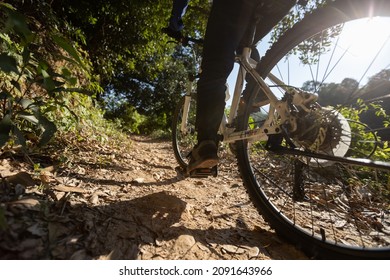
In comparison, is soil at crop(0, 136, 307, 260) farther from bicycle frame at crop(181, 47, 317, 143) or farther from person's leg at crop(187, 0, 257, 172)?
bicycle frame at crop(181, 47, 317, 143)

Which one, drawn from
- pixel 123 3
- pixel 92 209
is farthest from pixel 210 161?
pixel 123 3

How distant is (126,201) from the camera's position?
4.71 feet

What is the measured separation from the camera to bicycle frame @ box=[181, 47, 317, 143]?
4.15 feet

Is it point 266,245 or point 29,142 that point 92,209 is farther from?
point 29,142

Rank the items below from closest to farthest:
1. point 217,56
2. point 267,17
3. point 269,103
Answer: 1. point 217,56
2. point 269,103
3. point 267,17

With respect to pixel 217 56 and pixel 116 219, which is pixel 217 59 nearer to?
pixel 217 56

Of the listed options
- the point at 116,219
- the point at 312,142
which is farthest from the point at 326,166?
the point at 116,219

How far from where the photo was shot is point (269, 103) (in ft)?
4.85

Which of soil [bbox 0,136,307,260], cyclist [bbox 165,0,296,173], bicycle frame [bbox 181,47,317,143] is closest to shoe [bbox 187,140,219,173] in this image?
cyclist [bbox 165,0,296,173]

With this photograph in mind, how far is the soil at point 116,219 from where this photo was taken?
35.7 inches

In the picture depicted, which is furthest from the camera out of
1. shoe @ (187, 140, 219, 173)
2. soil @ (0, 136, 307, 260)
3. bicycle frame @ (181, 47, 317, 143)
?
shoe @ (187, 140, 219, 173)

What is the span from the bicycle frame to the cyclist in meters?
0.13

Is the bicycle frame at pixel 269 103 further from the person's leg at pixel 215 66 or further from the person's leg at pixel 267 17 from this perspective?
the person's leg at pixel 215 66

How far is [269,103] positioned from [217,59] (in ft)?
1.40
